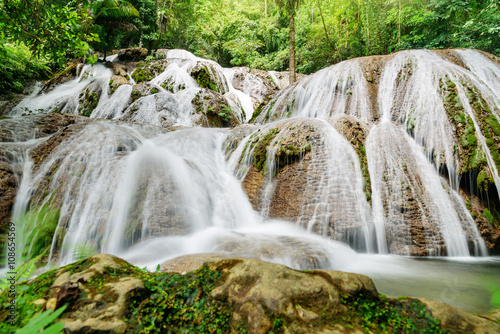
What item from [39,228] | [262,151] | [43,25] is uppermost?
[43,25]

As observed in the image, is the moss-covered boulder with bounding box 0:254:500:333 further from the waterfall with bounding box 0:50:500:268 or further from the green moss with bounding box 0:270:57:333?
the waterfall with bounding box 0:50:500:268

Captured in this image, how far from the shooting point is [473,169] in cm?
440

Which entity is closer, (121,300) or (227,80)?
(121,300)

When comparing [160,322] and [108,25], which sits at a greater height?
[108,25]

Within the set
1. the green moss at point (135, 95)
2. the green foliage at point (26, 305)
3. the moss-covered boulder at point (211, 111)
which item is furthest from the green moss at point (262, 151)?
the green moss at point (135, 95)

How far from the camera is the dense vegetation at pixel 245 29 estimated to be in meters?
3.32

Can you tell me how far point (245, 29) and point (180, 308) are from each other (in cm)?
2330

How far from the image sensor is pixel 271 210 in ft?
16.6

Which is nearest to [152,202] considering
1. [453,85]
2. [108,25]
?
[453,85]

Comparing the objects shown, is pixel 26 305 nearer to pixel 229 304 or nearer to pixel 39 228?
pixel 229 304

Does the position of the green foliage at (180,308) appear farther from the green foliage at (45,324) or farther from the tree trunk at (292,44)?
the tree trunk at (292,44)

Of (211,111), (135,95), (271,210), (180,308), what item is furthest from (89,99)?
(180,308)

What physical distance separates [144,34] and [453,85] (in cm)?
2399

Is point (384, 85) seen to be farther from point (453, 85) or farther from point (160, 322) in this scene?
point (160, 322)
